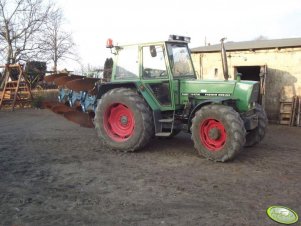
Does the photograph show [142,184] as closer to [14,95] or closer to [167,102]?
[167,102]

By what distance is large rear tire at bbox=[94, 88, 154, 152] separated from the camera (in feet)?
23.1

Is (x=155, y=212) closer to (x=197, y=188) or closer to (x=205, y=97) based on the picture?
(x=197, y=188)

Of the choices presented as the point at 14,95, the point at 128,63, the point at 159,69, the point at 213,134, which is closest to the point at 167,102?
the point at 159,69

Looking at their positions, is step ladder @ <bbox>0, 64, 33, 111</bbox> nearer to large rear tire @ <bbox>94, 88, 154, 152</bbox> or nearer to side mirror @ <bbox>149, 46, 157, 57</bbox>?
large rear tire @ <bbox>94, 88, 154, 152</bbox>

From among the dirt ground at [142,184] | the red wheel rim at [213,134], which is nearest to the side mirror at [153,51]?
the red wheel rim at [213,134]

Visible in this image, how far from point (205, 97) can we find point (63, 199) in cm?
354

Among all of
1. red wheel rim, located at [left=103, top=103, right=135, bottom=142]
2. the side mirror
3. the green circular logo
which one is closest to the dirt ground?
the green circular logo

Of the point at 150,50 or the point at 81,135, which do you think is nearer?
the point at 150,50

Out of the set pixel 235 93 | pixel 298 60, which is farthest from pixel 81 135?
pixel 298 60

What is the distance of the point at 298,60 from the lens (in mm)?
11492

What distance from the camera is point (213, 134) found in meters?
6.39

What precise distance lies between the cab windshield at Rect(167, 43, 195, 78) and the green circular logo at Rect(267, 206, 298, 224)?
3590 millimetres

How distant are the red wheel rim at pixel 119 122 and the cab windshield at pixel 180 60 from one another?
1.28m

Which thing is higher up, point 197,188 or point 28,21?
point 28,21
